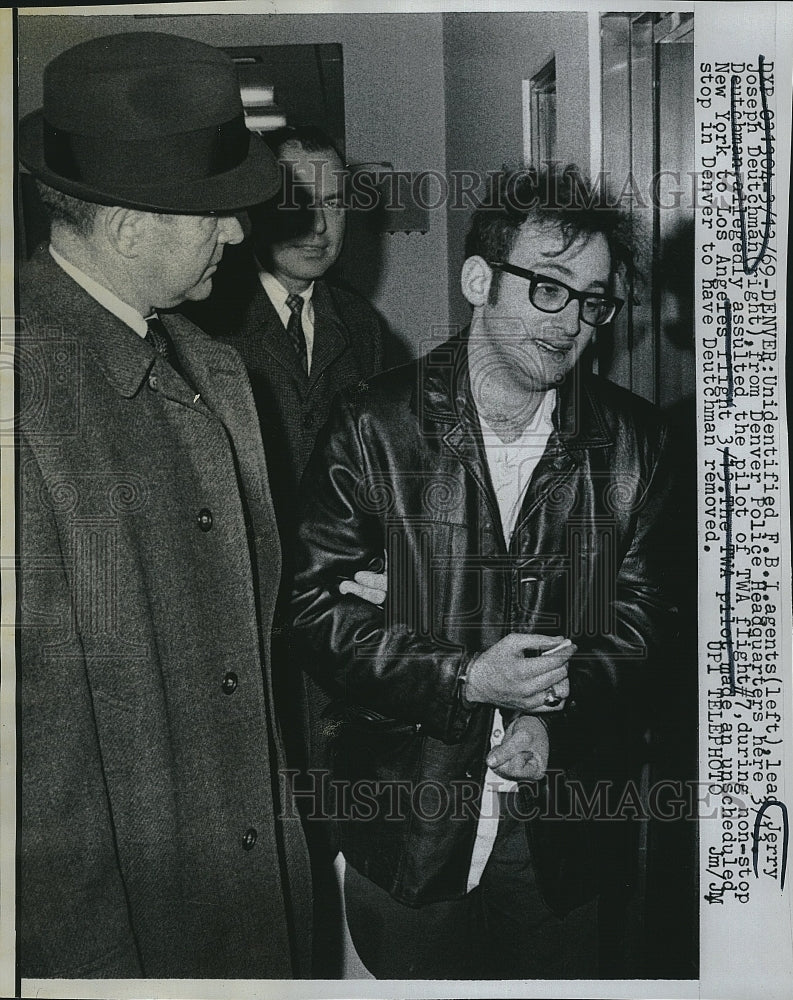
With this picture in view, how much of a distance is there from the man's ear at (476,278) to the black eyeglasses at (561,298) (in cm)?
1

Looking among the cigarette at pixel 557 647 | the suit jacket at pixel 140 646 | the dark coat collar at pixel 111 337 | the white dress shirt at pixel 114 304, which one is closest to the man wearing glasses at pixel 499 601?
the cigarette at pixel 557 647

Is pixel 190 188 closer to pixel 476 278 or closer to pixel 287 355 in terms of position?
pixel 287 355

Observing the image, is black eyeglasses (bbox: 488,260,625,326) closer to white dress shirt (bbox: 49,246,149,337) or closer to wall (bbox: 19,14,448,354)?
wall (bbox: 19,14,448,354)

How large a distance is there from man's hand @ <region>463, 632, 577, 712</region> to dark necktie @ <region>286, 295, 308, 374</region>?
53 cm

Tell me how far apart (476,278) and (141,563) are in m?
0.68

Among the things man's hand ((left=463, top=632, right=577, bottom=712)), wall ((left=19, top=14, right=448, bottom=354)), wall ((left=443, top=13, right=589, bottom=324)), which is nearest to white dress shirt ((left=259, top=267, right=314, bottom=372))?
wall ((left=19, top=14, right=448, bottom=354))

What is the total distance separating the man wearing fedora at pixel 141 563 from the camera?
1.56 metres

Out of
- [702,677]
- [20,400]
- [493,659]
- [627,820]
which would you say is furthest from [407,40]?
[627,820]

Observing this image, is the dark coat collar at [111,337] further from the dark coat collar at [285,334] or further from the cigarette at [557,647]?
the cigarette at [557,647]

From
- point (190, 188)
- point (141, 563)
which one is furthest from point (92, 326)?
point (141, 563)

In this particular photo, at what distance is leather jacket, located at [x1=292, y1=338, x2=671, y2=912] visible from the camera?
5.22 feet

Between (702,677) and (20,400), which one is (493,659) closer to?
(702,677)

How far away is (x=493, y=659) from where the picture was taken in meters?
1.59

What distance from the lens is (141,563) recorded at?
1582 millimetres
